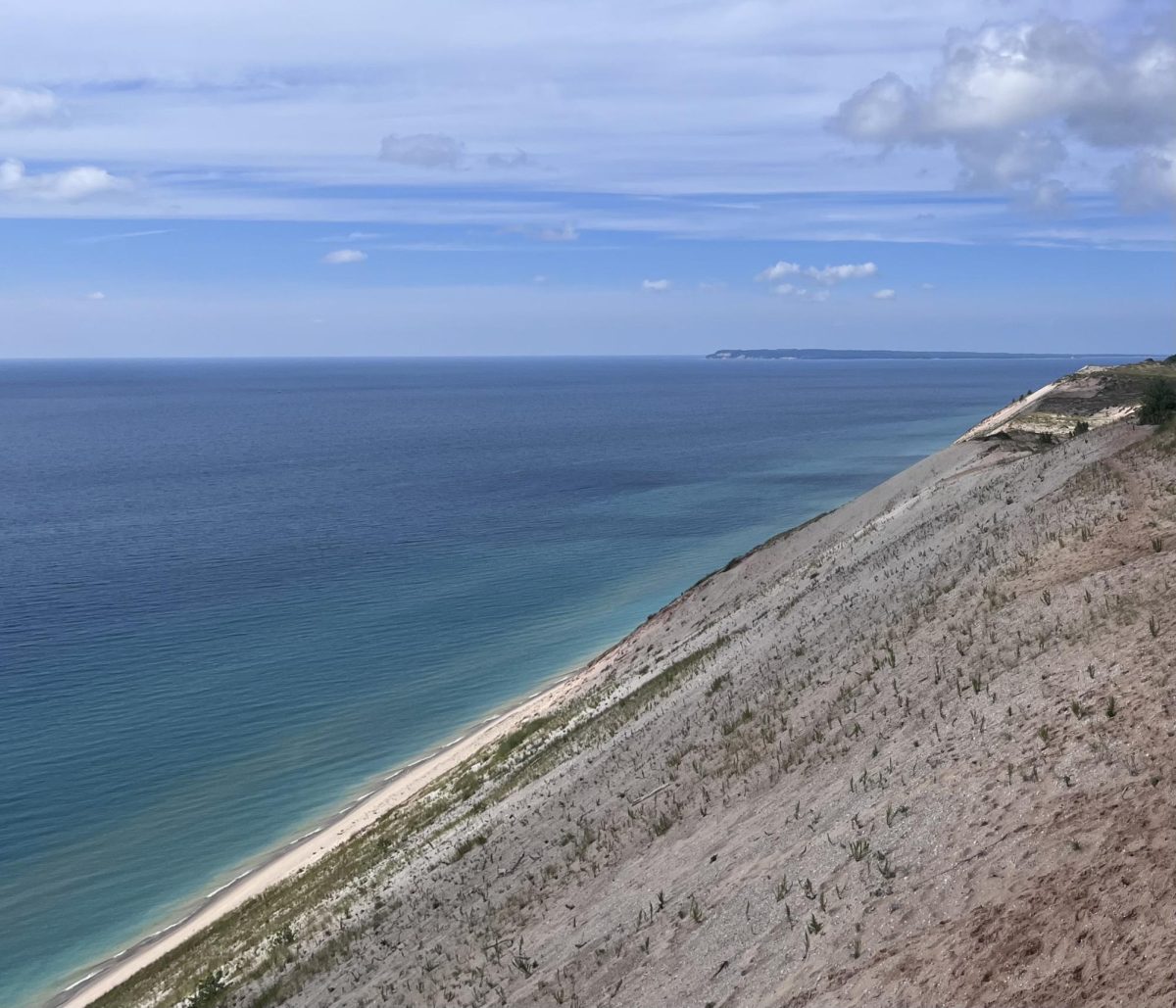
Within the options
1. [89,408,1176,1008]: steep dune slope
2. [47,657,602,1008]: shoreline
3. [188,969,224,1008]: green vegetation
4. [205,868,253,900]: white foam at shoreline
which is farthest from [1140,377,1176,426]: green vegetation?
[205,868,253,900]: white foam at shoreline

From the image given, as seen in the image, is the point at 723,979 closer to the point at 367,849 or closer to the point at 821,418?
the point at 367,849

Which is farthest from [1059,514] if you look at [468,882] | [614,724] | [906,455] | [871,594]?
[906,455]

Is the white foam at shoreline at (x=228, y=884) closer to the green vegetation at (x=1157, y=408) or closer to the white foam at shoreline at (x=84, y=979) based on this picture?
the white foam at shoreline at (x=84, y=979)

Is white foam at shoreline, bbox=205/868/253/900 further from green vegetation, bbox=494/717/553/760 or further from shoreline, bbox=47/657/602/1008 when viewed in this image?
green vegetation, bbox=494/717/553/760

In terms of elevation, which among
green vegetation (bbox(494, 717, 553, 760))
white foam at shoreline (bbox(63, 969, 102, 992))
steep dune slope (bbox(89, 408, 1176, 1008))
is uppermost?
steep dune slope (bbox(89, 408, 1176, 1008))

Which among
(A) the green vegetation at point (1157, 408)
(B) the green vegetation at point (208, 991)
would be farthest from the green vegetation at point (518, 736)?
(A) the green vegetation at point (1157, 408)
